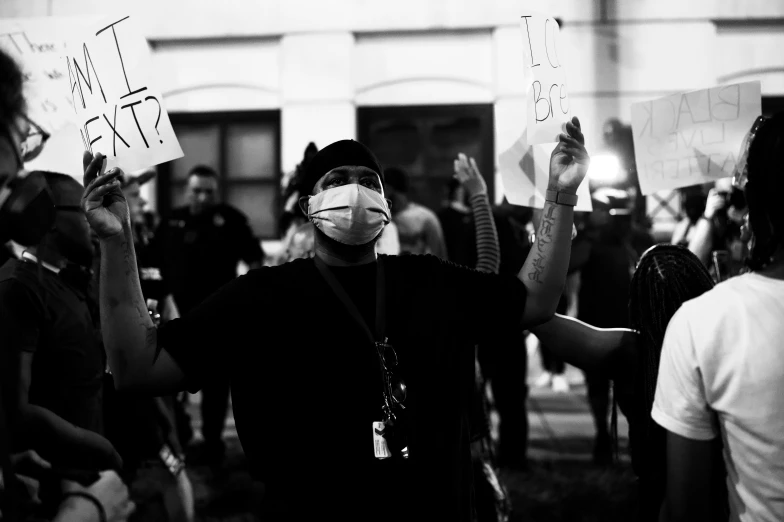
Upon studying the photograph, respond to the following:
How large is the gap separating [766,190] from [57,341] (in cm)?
238

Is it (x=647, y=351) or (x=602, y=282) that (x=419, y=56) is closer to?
(x=602, y=282)

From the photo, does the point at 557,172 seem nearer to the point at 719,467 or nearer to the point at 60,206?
the point at 719,467

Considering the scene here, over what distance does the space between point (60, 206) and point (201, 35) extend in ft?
24.7

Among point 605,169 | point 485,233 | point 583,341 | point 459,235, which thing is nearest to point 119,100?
point 583,341

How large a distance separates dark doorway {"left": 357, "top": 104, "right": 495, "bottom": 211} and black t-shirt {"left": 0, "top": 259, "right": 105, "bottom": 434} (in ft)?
24.2

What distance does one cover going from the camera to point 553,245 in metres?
2.45

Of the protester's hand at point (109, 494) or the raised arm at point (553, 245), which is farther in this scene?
the raised arm at point (553, 245)

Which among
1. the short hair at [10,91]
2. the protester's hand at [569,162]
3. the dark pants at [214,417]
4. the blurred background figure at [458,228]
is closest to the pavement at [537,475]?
the dark pants at [214,417]

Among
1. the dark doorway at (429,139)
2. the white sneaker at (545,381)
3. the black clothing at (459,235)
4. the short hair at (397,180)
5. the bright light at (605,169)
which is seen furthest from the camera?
the dark doorway at (429,139)

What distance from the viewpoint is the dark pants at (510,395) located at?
6172 mm

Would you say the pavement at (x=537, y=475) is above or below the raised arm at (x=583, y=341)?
below

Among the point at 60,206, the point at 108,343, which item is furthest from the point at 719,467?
the point at 60,206

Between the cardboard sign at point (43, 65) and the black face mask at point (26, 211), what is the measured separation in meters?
1.86

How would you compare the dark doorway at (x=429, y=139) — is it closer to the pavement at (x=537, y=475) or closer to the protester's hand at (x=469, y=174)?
the pavement at (x=537, y=475)
